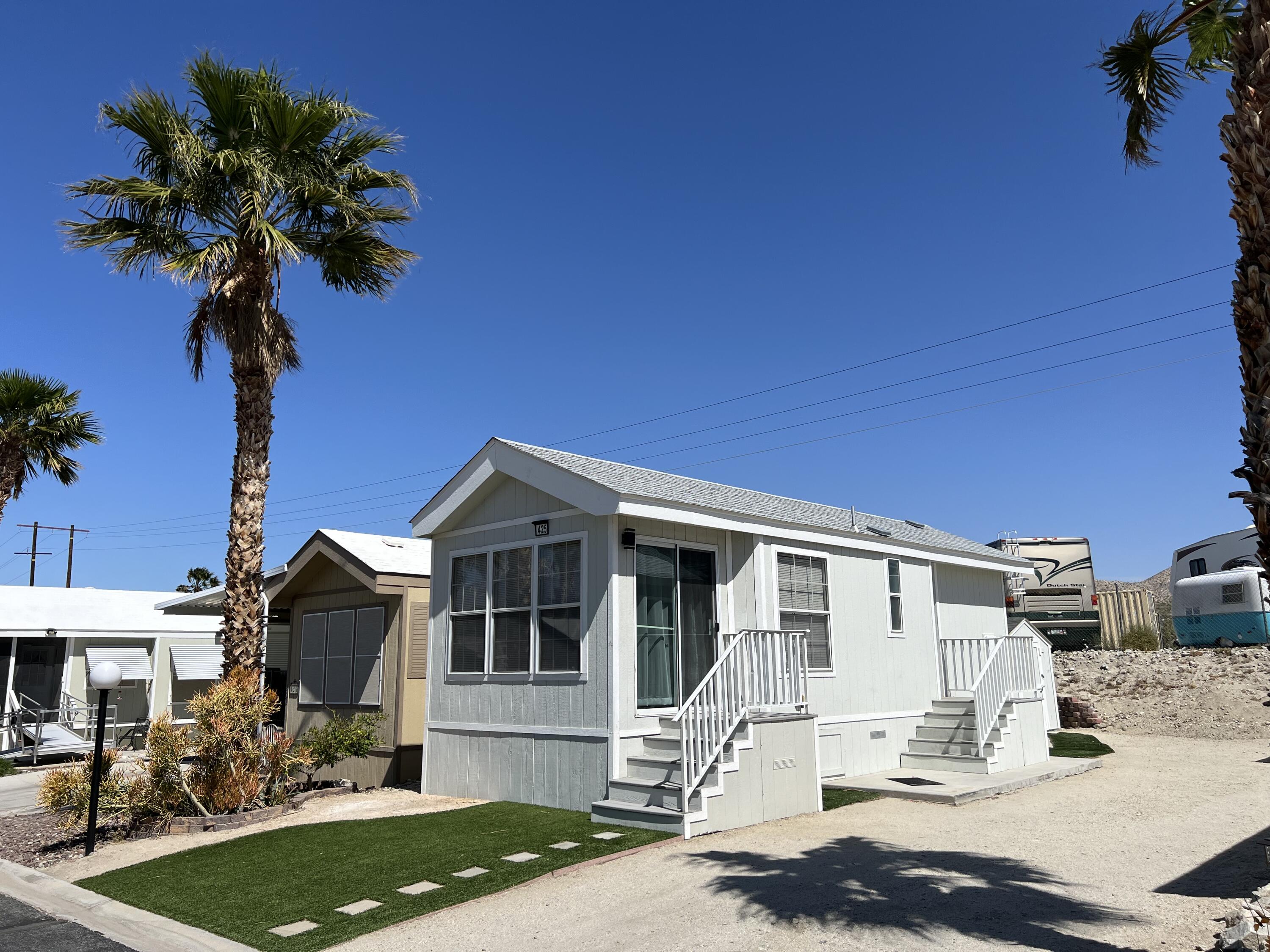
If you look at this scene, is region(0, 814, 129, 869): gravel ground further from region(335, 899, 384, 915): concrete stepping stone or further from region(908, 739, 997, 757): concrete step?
region(908, 739, 997, 757): concrete step

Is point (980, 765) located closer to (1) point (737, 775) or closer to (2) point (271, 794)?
(1) point (737, 775)

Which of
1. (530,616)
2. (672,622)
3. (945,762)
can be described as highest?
(530,616)

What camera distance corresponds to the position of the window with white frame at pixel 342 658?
13969mm

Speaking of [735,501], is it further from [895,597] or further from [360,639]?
[360,639]

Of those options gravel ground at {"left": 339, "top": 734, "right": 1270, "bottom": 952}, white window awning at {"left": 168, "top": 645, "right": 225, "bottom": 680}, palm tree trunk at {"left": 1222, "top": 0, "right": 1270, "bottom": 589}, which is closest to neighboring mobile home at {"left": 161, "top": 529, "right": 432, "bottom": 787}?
gravel ground at {"left": 339, "top": 734, "right": 1270, "bottom": 952}

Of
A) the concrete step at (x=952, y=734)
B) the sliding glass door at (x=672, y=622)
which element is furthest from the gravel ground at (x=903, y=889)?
the concrete step at (x=952, y=734)

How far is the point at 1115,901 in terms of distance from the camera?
240 inches

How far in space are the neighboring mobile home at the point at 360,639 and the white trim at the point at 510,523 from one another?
1.84 m

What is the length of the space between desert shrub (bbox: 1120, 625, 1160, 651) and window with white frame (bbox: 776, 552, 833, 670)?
1337 centimetres

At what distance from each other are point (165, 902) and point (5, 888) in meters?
2.23

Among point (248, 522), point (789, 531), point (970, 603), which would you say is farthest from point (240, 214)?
point (970, 603)

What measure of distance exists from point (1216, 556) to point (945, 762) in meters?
13.8

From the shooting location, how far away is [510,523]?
11219 mm

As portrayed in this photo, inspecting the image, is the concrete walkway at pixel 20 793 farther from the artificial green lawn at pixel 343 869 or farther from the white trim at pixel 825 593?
the white trim at pixel 825 593
